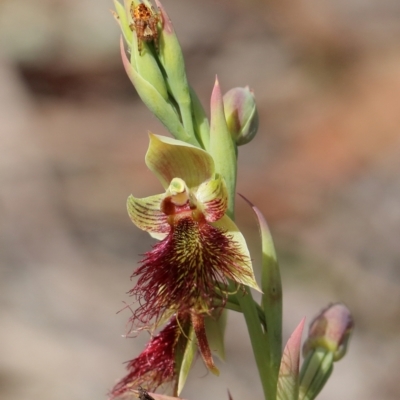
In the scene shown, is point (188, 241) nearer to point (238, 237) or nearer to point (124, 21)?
point (238, 237)

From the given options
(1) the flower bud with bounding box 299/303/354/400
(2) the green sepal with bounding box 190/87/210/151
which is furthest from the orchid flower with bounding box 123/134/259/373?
(1) the flower bud with bounding box 299/303/354/400

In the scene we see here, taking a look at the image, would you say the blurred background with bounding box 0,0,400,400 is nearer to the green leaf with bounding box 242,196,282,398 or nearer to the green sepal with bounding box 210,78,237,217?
the green leaf with bounding box 242,196,282,398

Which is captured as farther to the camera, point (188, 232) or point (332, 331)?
point (332, 331)

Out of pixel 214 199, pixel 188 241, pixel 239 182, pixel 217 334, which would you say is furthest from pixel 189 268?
pixel 239 182

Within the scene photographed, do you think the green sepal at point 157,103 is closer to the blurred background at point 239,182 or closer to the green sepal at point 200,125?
the green sepal at point 200,125

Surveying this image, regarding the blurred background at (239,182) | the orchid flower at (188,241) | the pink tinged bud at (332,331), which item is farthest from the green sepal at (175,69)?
the blurred background at (239,182)
